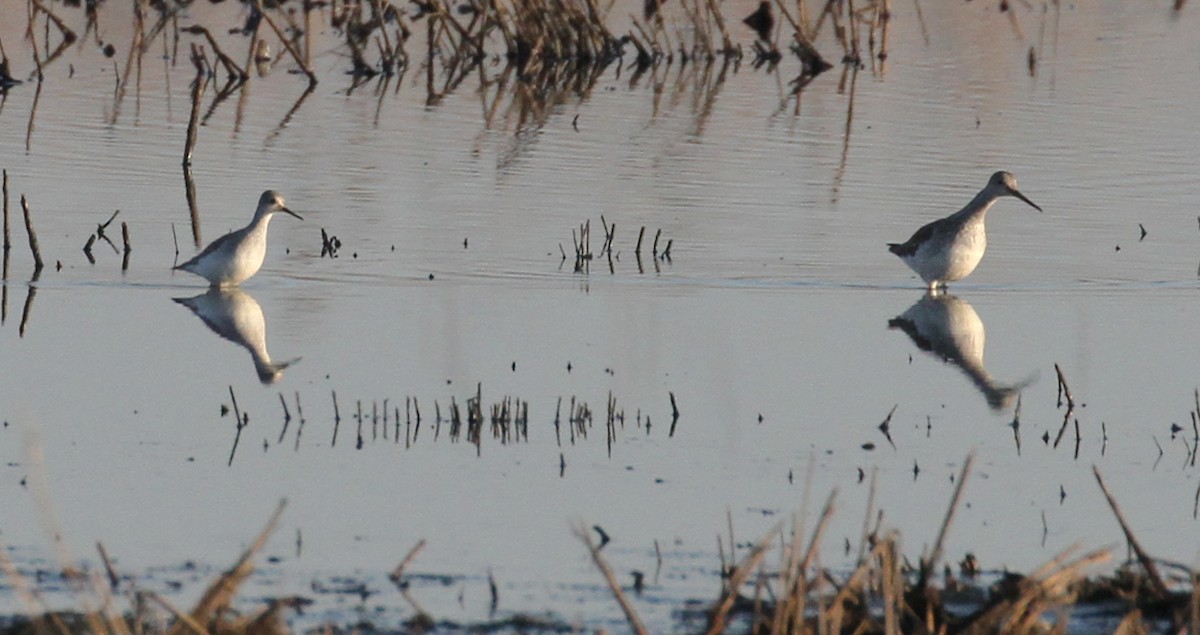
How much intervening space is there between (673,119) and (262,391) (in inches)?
461

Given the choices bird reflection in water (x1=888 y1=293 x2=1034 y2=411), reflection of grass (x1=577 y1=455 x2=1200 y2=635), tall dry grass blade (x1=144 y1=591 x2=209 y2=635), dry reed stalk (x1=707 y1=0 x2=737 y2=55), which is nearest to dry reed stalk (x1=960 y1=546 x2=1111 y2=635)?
reflection of grass (x1=577 y1=455 x2=1200 y2=635)

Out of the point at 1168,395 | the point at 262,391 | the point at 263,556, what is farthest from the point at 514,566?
the point at 1168,395

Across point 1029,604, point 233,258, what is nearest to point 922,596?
point 1029,604

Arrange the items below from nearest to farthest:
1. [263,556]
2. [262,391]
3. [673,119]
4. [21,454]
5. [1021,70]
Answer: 1. [263,556]
2. [21,454]
3. [262,391]
4. [673,119]
5. [1021,70]

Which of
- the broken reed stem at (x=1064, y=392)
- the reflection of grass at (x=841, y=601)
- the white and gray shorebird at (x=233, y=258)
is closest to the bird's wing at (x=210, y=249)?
the white and gray shorebird at (x=233, y=258)

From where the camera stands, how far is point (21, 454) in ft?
27.0

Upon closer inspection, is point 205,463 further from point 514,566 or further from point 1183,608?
point 1183,608

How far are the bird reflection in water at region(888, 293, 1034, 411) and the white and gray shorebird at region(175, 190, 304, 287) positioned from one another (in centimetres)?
371

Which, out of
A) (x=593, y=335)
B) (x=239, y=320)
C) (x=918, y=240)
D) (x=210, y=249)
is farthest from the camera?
(x=918, y=240)

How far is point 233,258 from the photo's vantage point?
483 inches

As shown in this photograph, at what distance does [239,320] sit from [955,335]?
13.0ft

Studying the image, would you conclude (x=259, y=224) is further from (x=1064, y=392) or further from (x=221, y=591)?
(x=221, y=591)

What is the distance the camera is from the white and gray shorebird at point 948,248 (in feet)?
40.9

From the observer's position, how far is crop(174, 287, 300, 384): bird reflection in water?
34.1ft
